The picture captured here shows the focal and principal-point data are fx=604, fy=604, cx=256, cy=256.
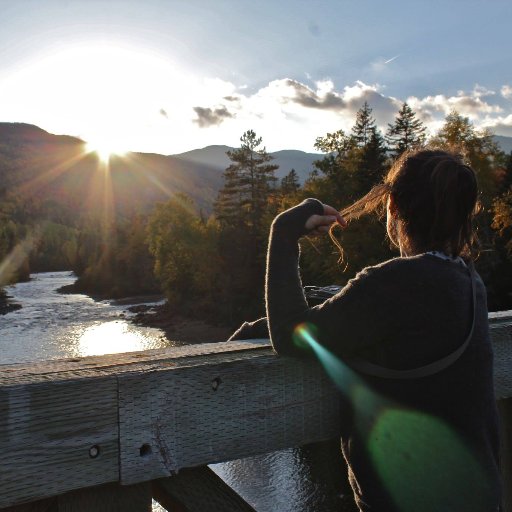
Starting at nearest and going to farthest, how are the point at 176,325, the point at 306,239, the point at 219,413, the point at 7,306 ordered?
the point at 219,413 < the point at 306,239 < the point at 176,325 < the point at 7,306

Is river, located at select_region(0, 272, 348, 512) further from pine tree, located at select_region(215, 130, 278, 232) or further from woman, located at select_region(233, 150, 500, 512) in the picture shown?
pine tree, located at select_region(215, 130, 278, 232)

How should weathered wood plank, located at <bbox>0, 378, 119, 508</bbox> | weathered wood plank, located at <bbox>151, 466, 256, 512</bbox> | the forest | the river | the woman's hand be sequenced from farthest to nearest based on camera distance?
the forest, the river, the woman's hand, weathered wood plank, located at <bbox>151, 466, 256, 512</bbox>, weathered wood plank, located at <bbox>0, 378, 119, 508</bbox>

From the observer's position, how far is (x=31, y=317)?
43.1m

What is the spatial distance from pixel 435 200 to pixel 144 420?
0.90 meters

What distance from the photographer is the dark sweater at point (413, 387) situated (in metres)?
1.47

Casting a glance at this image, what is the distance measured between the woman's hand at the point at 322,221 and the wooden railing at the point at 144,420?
1.18 ft

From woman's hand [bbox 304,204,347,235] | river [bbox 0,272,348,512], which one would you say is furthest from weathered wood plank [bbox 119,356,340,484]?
river [bbox 0,272,348,512]

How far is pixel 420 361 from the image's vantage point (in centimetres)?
147

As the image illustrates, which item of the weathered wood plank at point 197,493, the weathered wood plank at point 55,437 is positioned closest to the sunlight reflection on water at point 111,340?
the weathered wood plank at point 197,493

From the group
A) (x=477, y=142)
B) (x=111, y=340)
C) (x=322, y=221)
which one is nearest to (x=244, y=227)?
(x=111, y=340)

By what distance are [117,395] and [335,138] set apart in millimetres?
37715

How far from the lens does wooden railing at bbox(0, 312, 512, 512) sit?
1178mm

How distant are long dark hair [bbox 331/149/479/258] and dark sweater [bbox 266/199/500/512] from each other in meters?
0.09

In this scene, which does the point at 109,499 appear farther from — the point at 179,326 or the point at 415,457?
the point at 179,326
